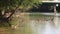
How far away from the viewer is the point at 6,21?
999 cm

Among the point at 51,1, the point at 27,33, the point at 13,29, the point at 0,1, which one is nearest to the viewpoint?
the point at 27,33

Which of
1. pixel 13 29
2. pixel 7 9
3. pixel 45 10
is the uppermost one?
pixel 7 9

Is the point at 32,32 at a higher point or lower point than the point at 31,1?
lower

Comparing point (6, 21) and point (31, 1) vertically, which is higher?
point (31, 1)

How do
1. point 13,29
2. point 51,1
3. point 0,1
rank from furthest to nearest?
point 51,1, point 0,1, point 13,29

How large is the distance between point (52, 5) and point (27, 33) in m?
10.7

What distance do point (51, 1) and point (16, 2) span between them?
29.1 feet

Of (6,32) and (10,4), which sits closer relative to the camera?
(6,32)

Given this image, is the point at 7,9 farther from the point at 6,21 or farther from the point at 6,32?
the point at 6,32

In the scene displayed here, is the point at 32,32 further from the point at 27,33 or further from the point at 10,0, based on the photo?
the point at 10,0

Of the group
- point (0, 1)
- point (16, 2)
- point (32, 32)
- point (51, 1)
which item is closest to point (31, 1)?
point (16, 2)

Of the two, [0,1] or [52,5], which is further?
[52,5]

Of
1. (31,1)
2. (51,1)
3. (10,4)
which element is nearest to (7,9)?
(10,4)

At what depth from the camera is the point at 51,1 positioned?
18047mm
